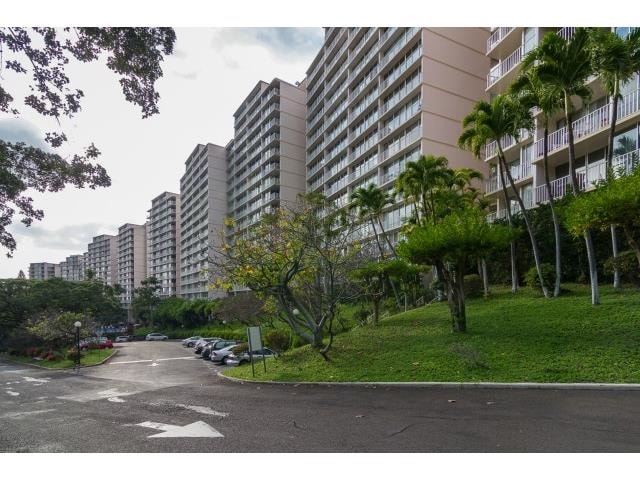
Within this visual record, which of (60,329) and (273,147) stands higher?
(273,147)

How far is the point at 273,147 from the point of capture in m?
62.3

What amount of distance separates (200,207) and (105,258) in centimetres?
5482

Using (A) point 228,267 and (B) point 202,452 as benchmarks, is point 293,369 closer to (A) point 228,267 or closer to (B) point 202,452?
(A) point 228,267

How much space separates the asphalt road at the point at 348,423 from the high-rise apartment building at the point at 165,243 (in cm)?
9096

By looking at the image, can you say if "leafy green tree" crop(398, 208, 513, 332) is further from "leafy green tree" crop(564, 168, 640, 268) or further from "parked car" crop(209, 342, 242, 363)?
"parked car" crop(209, 342, 242, 363)

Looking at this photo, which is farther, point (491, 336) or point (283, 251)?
point (283, 251)

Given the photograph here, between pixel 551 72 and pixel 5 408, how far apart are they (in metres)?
19.8

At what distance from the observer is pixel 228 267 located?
643 inches

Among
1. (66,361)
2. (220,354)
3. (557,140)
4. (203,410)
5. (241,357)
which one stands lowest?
(66,361)

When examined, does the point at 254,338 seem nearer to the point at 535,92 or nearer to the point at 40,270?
the point at 535,92

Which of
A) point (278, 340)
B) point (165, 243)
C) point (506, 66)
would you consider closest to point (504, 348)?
point (278, 340)

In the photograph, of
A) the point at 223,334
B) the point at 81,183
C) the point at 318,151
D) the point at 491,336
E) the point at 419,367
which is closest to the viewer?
the point at 81,183

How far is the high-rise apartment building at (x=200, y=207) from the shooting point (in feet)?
250

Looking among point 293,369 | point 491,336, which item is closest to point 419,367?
point 491,336
